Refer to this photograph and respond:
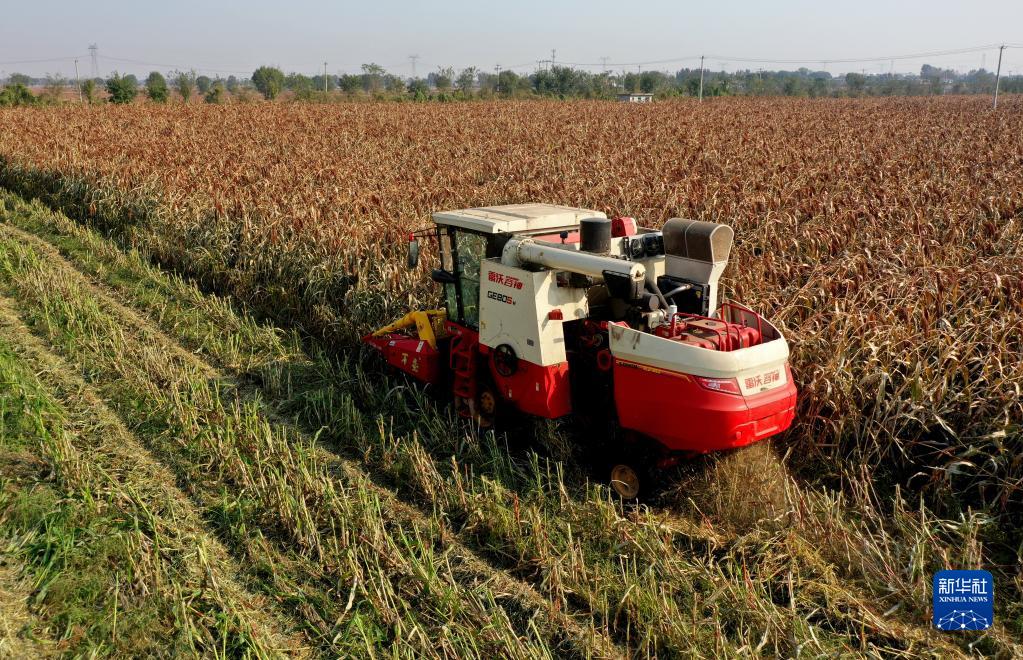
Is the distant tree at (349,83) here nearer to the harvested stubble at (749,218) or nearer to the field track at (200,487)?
the harvested stubble at (749,218)

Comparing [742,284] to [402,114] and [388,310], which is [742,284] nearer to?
[388,310]

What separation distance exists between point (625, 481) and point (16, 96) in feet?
156

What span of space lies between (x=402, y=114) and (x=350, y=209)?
22.4 meters

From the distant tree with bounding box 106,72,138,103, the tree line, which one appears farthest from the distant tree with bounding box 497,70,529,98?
the distant tree with bounding box 106,72,138,103

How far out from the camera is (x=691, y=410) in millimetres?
4852

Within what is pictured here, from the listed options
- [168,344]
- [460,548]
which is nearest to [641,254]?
[460,548]

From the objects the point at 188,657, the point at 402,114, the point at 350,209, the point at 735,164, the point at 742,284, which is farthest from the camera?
the point at 402,114

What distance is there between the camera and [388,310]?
8602mm

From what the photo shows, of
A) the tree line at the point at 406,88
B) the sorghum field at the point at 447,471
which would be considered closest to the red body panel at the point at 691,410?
the sorghum field at the point at 447,471

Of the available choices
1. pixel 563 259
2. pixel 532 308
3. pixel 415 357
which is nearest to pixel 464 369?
pixel 415 357

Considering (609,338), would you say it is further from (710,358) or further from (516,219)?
(516,219)

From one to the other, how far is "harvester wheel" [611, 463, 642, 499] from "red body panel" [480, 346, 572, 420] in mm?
633

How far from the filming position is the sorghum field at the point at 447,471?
4207 millimetres

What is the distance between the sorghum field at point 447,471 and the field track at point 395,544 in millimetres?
24
